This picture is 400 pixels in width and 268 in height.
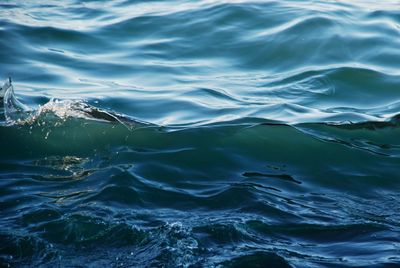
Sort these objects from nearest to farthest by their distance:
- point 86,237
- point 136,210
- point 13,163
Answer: point 86,237, point 136,210, point 13,163

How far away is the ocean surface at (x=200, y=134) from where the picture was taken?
412 cm

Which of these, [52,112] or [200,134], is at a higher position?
[52,112]

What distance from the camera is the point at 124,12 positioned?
411 inches

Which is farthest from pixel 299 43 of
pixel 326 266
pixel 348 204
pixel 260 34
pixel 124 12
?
pixel 326 266

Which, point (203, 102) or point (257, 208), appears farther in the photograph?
point (203, 102)

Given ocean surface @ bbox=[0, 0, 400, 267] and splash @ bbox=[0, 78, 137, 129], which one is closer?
ocean surface @ bbox=[0, 0, 400, 267]

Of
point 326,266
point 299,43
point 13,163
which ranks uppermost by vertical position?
point 299,43

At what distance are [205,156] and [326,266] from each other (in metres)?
2.21


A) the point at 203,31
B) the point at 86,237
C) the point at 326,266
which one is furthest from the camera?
the point at 203,31

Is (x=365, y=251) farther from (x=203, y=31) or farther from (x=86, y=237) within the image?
(x=203, y=31)

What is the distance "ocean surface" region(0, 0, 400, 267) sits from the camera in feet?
13.5

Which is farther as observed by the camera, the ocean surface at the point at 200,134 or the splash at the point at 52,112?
the splash at the point at 52,112

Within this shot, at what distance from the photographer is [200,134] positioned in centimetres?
627

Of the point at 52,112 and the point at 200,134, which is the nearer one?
the point at 200,134
